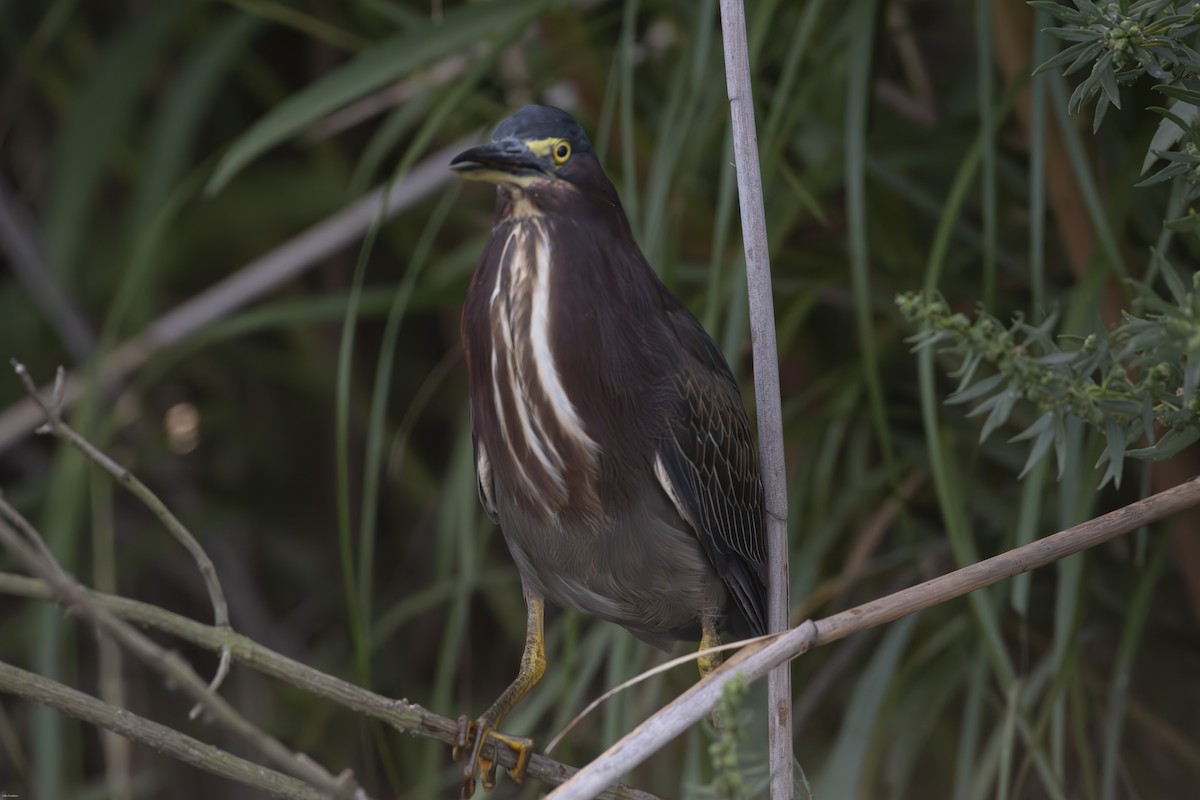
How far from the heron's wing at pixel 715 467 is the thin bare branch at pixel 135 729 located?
407 millimetres

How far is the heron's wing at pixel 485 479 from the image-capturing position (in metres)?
1.18

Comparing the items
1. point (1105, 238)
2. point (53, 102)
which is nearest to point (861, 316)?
point (1105, 238)

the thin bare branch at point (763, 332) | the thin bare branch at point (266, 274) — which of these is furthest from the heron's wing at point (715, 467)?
the thin bare branch at point (266, 274)

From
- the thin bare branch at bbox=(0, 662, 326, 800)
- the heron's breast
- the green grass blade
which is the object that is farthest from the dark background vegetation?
the thin bare branch at bbox=(0, 662, 326, 800)

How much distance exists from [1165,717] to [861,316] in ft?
2.36

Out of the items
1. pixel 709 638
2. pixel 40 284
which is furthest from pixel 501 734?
pixel 40 284

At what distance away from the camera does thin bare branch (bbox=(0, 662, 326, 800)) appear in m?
0.91

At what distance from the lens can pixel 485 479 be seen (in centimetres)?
120

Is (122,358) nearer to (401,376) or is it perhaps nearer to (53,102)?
(401,376)

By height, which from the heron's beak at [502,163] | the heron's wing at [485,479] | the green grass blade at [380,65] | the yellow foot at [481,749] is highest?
the green grass blade at [380,65]

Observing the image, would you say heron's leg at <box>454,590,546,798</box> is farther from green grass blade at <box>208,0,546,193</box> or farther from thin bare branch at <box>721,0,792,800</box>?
green grass blade at <box>208,0,546,193</box>

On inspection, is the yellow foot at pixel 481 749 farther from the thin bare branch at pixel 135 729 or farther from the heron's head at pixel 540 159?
the heron's head at pixel 540 159

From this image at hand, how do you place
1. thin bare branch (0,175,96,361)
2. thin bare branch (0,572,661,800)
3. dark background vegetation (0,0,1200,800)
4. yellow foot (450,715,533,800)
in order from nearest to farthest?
1. thin bare branch (0,572,661,800)
2. yellow foot (450,715,533,800)
3. dark background vegetation (0,0,1200,800)
4. thin bare branch (0,175,96,361)

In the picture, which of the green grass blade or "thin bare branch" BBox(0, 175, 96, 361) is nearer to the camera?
the green grass blade
